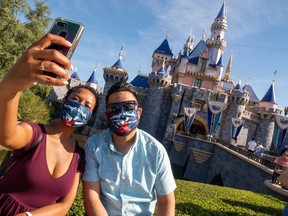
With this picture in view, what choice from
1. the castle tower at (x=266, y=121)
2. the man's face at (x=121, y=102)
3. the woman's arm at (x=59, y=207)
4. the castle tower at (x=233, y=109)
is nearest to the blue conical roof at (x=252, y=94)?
the castle tower at (x=266, y=121)

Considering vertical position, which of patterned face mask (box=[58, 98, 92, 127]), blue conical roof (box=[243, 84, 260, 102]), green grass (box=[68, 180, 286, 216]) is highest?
blue conical roof (box=[243, 84, 260, 102])

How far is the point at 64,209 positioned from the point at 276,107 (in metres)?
30.5

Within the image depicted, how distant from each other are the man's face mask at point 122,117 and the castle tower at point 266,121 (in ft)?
93.1

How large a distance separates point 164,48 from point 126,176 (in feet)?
124

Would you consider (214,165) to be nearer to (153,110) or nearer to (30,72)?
(153,110)

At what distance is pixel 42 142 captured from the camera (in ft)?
6.23

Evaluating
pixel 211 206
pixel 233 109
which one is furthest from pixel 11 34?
pixel 233 109

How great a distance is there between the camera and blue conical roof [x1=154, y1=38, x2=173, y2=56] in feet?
125

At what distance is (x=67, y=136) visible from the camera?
217 centimetres

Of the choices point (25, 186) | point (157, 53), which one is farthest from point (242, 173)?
point (157, 53)

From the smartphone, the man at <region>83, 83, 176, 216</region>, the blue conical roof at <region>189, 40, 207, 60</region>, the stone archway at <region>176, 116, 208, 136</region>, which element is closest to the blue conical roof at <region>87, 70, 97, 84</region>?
the blue conical roof at <region>189, 40, 207, 60</region>

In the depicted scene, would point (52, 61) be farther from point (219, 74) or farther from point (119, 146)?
point (219, 74)

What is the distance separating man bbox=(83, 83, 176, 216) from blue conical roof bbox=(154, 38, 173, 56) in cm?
3697

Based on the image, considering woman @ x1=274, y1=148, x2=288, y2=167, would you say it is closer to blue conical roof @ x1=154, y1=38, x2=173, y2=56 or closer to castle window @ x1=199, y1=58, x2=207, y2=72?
castle window @ x1=199, y1=58, x2=207, y2=72
